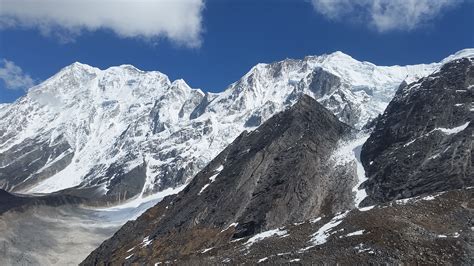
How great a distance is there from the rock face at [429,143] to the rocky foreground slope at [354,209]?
1.15 feet

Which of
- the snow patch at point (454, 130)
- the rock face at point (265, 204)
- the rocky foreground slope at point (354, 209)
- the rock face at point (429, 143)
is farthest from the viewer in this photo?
the rock face at point (265, 204)

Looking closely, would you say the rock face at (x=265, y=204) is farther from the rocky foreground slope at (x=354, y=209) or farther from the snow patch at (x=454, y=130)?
the snow patch at (x=454, y=130)

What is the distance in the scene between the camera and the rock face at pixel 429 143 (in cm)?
15200

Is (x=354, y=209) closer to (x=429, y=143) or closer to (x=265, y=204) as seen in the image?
(x=429, y=143)

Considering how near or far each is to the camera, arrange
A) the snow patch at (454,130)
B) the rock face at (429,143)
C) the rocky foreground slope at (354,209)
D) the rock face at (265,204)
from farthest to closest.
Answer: the rock face at (265,204)
the snow patch at (454,130)
the rock face at (429,143)
the rocky foreground slope at (354,209)

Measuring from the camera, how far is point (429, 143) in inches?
6565

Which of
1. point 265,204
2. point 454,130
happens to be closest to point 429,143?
point 454,130

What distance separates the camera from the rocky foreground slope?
8925cm

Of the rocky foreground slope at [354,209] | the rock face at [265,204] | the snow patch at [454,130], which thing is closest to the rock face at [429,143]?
the snow patch at [454,130]

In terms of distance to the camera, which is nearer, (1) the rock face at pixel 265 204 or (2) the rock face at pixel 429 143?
(2) the rock face at pixel 429 143

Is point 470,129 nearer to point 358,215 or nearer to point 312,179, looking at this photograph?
point 312,179

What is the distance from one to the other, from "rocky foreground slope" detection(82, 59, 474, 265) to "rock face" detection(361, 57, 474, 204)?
0.35 m

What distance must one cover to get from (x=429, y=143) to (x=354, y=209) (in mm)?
68212

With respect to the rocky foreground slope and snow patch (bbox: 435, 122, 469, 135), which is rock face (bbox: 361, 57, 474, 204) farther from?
the rocky foreground slope
